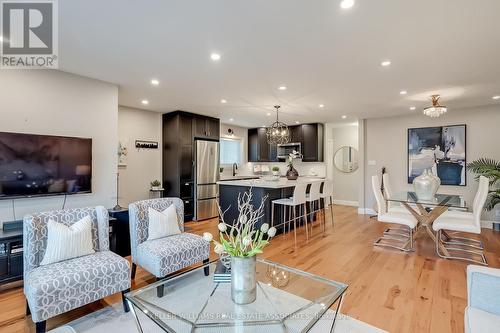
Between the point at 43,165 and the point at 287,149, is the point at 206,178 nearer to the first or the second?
the point at 287,149

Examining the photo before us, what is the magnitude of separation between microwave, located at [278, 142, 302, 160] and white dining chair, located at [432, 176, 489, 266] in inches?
167

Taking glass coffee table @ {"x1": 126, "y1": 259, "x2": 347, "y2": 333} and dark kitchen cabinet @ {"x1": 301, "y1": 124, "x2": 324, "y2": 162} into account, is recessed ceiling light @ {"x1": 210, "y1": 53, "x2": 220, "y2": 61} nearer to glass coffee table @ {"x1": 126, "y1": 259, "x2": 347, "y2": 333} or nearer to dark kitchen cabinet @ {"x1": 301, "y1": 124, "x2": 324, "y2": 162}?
glass coffee table @ {"x1": 126, "y1": 259, "x2": 347, "y2": 333}

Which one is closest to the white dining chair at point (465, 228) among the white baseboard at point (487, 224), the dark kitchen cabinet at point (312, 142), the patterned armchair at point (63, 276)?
the white baseboard at point (487, 224)

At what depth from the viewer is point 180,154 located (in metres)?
5.70

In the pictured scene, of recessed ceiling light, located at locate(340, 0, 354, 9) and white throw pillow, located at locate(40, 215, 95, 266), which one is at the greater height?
recessed ceiling light, located at locate(340, 0, 354, 9)

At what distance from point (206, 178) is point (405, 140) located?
4865mm

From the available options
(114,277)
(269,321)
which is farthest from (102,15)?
(269,321)

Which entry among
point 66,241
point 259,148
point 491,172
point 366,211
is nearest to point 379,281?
point 66,241

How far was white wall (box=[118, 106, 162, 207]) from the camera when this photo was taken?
5316 millimetres

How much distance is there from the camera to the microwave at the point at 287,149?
784 centimetres

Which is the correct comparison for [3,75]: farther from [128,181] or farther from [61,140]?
[128,181]

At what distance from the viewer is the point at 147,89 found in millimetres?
4148

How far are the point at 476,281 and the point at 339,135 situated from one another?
7222mm

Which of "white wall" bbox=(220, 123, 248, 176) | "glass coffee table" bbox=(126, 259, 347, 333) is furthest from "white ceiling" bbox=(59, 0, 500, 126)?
"white wall" bbox=(220, 123, 248, 176)
